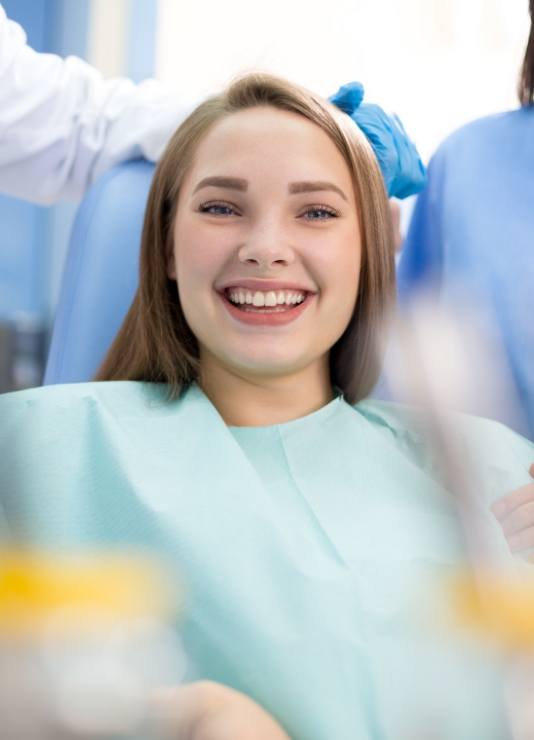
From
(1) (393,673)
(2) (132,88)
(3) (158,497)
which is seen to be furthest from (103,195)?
(1) (393,673)

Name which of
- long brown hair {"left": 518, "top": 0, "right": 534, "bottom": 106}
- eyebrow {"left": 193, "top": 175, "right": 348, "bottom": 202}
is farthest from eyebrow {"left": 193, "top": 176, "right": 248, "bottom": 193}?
long brown hair {"left": 518, "top": 0, "right": 534, "bottom": 106}

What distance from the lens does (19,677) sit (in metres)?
0.28

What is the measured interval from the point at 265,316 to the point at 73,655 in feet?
1.16

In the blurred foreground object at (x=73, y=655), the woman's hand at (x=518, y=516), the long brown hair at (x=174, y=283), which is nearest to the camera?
the blurred foreground object at (x=73, y=655)

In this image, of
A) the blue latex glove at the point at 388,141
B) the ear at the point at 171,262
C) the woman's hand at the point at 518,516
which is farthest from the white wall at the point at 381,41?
the woman's hand at the point at 518,516

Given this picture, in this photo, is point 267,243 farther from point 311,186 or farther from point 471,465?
point 471,465

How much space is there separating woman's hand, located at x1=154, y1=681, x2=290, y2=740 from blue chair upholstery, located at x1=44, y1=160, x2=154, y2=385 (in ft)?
1.45

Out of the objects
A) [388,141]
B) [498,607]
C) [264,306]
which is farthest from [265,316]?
[498,607]

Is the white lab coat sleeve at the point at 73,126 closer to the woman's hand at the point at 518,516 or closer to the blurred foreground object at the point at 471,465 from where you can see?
the blurred foreground object at the point at 471,465

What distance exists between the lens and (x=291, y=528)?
0.59m

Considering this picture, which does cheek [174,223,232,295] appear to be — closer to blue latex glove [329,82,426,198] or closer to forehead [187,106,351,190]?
forehead [187,106,351,190]

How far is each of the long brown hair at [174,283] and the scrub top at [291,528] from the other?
30 mm

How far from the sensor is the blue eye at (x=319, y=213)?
622 millimetres

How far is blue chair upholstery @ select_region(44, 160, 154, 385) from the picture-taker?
0.85 meters
